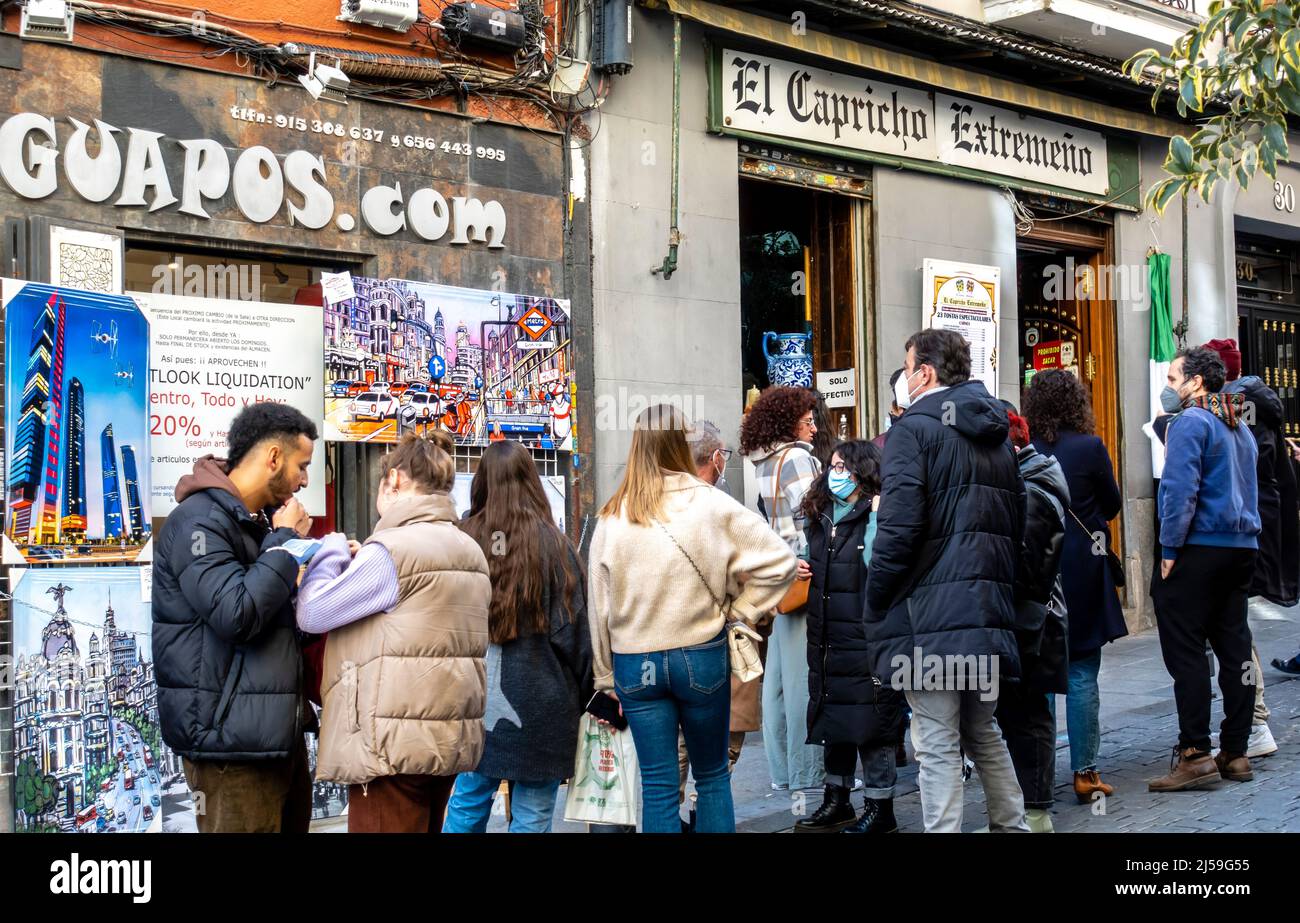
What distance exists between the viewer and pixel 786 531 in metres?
6.76

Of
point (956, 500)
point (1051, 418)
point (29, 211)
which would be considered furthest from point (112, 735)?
point (1051, 418)

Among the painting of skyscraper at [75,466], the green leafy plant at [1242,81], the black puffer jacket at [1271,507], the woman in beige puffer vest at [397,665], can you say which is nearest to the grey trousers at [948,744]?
the woman in beige puffer vest at [397,665]

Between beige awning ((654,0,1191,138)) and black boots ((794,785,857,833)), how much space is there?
17.8ft

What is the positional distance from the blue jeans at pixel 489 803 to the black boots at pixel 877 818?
1.73 meters

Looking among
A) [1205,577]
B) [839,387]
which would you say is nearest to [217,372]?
[1205,577]

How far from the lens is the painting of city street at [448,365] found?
790 centimetres

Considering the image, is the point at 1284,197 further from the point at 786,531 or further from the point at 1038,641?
the point at 1038,641

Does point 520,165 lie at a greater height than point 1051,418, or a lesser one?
greater

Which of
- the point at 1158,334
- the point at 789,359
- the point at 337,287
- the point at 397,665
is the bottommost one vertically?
the point at 397,665

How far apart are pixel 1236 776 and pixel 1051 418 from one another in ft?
6.59

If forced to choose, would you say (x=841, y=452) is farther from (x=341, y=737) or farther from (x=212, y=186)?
(x=212, y=186)

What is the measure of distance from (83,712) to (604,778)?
283cm

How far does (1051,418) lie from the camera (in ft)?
22.5

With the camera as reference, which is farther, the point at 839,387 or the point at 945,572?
the point at 839,387
